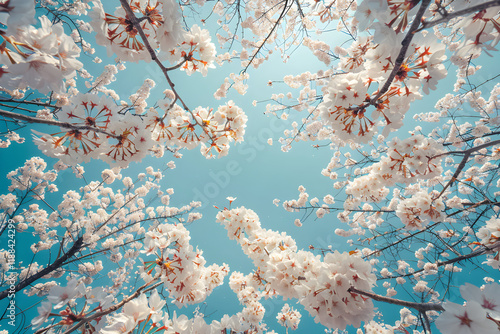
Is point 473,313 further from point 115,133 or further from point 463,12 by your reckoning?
point 115,133

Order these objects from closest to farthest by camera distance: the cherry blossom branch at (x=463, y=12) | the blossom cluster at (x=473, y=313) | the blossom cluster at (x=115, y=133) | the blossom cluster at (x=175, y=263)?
the cherry blossom branch at (x=463, y=12)
the blossom cluster at (x=473, y=313)
the blossom cluster at (x=115, y=133)
the blossom cluster at (x=175, y=263)

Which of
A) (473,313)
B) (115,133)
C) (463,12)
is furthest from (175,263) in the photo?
(463,12)

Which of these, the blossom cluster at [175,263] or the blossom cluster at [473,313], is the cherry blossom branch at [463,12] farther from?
the blossom cluster at [175,263]

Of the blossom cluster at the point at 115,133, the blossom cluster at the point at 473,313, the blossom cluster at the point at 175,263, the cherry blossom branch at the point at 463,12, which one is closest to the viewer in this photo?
the cherry blossom branch at the point at 463,12

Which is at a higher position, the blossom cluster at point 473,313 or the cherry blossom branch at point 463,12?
the cherry blossom branch at point 463,12

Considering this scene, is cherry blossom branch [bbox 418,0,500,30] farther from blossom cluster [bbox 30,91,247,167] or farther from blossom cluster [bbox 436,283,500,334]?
blossom cluster [bbox 30,91,247,167]

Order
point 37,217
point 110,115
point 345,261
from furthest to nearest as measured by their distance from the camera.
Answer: point 37,217 → point 110,115 → point 345,261

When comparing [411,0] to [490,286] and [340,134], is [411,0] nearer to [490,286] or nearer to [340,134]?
[340,134]

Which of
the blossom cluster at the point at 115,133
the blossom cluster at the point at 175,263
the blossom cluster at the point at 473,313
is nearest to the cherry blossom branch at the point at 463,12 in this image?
the blossom cluster at the point at 473,313

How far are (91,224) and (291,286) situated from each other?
830cm

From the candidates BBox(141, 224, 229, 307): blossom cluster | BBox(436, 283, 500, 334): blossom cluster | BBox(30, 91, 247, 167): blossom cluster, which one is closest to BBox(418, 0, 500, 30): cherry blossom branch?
BBox(436, 283, 500, 334): blossom cluster

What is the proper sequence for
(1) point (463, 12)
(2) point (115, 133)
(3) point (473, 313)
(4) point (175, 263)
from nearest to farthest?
(1) point (463, 12)
(3) point (473, 313)
(2) point (115, 133)
(4) point (175, 263)

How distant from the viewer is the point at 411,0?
96 cm

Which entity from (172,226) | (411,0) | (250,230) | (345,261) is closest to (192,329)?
(172,226)
